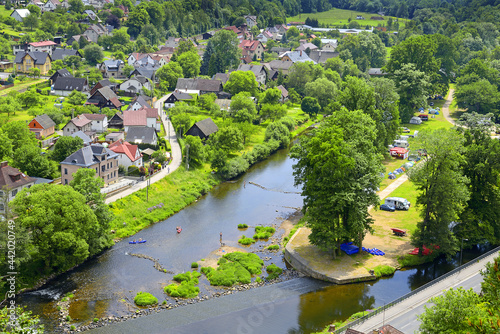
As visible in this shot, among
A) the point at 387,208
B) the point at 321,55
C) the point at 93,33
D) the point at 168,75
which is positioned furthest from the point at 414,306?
the point at 93,33

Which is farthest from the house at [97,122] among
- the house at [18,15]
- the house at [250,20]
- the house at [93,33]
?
the house at [250,20]

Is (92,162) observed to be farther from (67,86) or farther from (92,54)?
(92,54)

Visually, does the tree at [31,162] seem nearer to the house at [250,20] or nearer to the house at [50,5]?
the house at [50,5]

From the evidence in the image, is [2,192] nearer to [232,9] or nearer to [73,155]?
[73,155]

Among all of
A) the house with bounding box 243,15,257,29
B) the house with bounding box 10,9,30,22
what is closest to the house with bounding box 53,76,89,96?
the house with bounding box 10,9,30,22

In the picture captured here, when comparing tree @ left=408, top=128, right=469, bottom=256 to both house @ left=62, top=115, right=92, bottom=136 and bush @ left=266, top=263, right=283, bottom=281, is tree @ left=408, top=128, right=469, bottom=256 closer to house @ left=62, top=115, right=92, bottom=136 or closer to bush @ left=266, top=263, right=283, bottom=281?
bush @ left=266, top=263, right=283, bottom=281

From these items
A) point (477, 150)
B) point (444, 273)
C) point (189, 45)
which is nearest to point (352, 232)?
point (444, 273)
